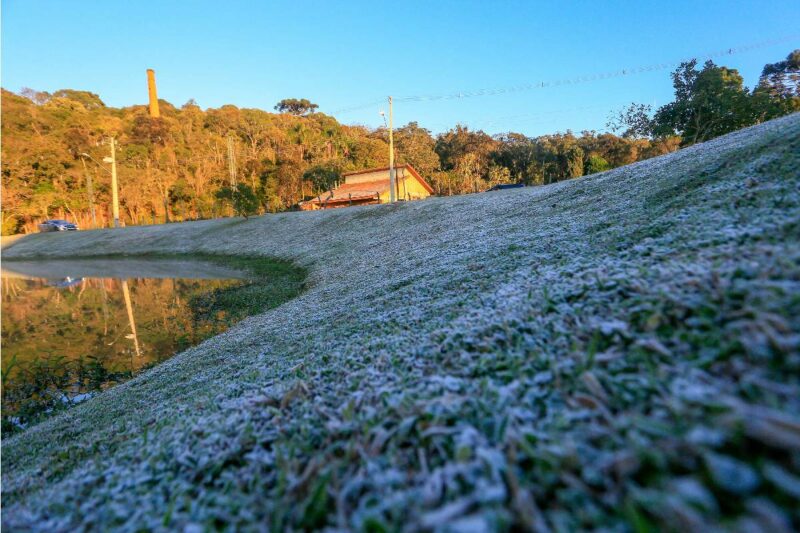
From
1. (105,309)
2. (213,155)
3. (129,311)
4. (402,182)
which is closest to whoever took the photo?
(129,311)

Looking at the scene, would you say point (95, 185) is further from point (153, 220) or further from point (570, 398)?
point (570, 398)

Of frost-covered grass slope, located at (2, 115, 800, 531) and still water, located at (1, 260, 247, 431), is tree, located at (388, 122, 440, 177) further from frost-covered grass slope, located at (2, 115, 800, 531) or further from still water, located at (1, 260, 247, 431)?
frost-covered grass slope, located at (2, 115, 800, 531)

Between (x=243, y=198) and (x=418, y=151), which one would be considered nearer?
(x=243, y=198)

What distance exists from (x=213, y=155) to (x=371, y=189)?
1368 inches

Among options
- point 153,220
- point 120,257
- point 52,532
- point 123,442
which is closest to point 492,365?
point 52,532

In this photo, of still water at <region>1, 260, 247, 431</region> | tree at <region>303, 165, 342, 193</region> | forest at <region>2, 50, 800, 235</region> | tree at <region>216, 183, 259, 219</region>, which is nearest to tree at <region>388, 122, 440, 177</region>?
forest at <region>2, 50, 800, 235</region>

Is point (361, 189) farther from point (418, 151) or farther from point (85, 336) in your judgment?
point (85, 336)

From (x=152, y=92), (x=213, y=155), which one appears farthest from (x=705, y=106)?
(x=152, y=92)

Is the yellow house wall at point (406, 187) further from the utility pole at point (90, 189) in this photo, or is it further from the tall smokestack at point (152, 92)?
the tall smokestack at point (152, 92)

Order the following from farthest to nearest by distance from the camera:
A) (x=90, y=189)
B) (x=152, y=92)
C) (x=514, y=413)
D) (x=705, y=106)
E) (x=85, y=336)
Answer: (x=152, y=92)
(x=90, y=189)
(x=705, y=106)
(x=85, y=336)
(x=514, y=413)

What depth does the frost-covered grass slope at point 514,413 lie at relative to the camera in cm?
133

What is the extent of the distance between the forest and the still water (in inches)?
735

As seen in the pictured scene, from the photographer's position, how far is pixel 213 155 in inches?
2606

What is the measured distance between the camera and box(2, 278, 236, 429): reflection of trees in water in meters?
6.84
